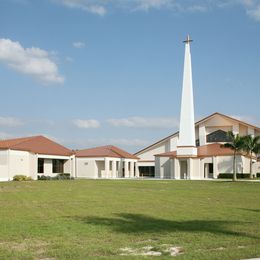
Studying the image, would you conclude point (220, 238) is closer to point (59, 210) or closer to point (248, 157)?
point (59, 210)

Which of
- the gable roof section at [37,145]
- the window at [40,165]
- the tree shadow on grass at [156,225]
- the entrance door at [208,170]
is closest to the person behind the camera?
the tree shadow on grass at [156,225]

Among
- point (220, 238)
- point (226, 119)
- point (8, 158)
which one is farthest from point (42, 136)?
point (220, 238)

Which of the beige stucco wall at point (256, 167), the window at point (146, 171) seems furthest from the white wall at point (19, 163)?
the beige stucco wall at point (256, 167)

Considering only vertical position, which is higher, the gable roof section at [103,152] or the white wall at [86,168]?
the gable roof section at [103,152]

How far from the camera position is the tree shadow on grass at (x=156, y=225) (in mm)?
11793

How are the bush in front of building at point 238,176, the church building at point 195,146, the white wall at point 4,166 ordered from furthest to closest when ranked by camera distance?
the bush in front of building at point 238,176 < the church building at point 195,146 < the white wall at point 4,166

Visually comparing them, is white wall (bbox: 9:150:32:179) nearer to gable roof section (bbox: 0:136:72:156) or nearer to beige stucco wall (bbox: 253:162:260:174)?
gable roof section (bbox: 0:136:72:156)

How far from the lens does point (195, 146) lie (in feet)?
202

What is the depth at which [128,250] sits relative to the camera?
913 cm

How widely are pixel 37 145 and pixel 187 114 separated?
64.8 ft

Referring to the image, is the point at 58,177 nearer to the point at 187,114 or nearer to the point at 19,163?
the point at 19,163

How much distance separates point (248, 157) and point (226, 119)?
801 centimetres

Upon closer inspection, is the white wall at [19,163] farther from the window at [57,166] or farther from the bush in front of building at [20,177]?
the window at [57,166]

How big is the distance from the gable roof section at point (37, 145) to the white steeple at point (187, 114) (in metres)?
15.5
